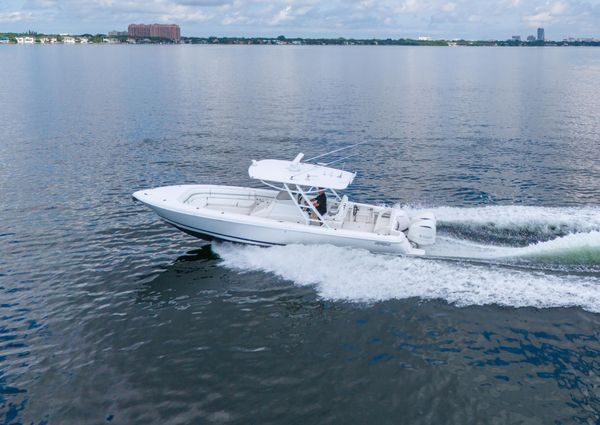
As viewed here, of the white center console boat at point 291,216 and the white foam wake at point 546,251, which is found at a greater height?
the white center console boat at point 291,216

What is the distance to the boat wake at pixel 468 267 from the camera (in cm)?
1828

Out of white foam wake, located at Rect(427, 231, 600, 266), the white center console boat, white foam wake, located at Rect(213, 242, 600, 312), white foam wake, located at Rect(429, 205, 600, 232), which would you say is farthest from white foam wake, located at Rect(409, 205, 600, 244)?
white foam wake, located at Rect(213, 242, 600, 312)

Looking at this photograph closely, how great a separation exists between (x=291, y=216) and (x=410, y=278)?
634cm

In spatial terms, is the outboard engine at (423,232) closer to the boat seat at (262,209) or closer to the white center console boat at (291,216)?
the white center console boat at (291,216)

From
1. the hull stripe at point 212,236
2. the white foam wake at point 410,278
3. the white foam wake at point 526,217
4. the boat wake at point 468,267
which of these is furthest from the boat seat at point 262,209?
the white foam wake at point 526,217

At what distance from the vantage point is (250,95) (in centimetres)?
7531

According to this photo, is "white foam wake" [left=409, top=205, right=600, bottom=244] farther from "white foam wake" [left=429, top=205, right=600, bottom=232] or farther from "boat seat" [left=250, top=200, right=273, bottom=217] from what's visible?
"boat seat" [left=250, top=200, right=273, bottom=217]

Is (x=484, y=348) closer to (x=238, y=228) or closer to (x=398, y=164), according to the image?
(x=238, y=228)

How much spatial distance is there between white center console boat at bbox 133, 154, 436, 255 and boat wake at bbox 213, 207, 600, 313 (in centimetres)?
57

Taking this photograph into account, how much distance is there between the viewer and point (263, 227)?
21.3 meters

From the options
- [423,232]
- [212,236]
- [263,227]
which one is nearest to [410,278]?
[423,232]

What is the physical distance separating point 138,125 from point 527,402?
47.3 m

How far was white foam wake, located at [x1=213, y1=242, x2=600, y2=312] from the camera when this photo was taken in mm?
18062

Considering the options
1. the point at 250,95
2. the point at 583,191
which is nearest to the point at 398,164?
the point at 583,191
